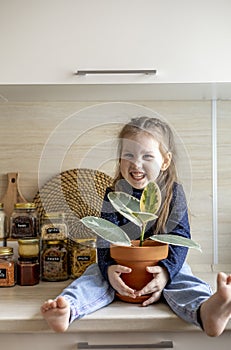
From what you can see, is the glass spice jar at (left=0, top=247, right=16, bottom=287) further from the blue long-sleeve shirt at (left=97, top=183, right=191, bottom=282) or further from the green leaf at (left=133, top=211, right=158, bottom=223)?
the green leaf at (left=133, top=211, right=158, bottom=223)

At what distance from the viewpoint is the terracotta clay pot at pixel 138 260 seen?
1338 mm

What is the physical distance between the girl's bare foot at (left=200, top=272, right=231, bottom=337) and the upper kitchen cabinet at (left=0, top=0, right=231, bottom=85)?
0.61 metres

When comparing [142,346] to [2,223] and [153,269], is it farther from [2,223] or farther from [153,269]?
[2,223]

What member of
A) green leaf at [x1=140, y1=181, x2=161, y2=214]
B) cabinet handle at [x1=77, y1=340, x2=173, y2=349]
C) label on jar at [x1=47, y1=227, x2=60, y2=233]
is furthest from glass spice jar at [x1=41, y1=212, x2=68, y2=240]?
cabinet handle at [x1=77, y1=340, x2=173, y2=349]

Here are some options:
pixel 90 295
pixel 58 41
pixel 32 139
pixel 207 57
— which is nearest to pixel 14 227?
pixel 32 139

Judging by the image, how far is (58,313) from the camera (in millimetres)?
1180

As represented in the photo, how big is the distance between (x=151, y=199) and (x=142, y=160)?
19 cm

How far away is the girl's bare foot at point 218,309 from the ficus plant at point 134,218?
155 millimetres

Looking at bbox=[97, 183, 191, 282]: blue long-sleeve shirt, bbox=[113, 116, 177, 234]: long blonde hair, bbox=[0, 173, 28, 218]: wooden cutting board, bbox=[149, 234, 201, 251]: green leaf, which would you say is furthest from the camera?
bbox=[0, 173, 28, 218]: wooden cutting board

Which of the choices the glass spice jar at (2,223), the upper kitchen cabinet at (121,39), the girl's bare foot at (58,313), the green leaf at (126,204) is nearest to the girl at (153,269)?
the girl's bare foot at (58,313)

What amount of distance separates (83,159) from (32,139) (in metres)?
0.19

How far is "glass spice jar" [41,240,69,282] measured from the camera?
1646 mm

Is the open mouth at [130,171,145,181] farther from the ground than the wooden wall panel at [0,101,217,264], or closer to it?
closer to it

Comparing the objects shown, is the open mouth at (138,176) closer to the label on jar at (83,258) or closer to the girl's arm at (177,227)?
the girl's arm at (177,227)
